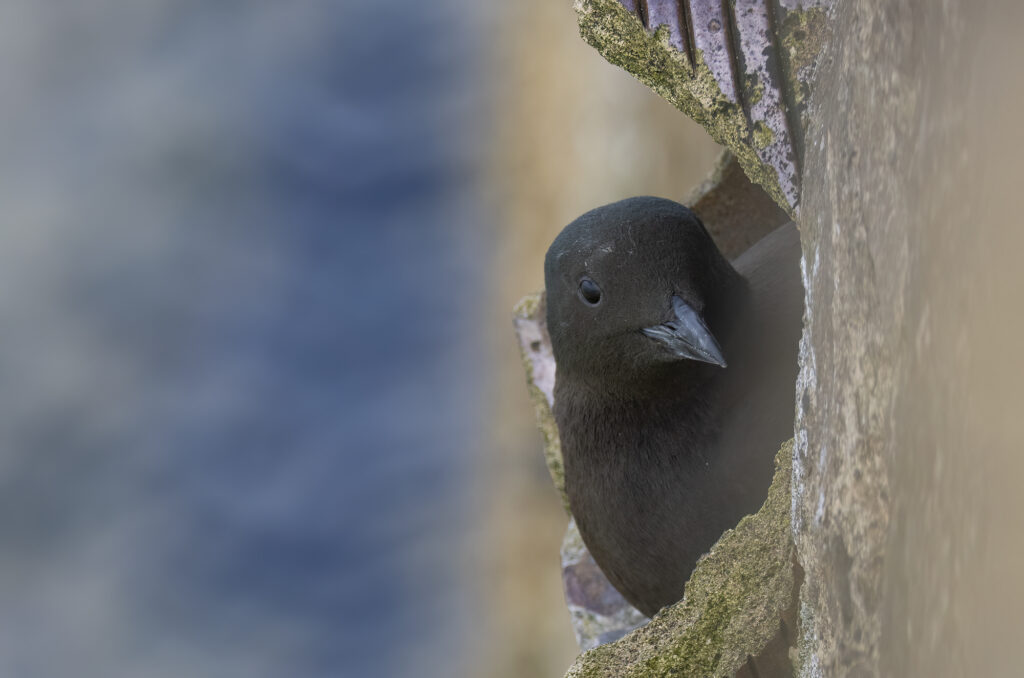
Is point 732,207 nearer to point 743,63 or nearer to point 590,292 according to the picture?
point 590,292

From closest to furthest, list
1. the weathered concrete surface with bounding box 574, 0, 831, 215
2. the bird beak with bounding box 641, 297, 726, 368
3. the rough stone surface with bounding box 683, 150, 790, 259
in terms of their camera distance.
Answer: the weathered concrete surface with bounding box 574, 0, 831, 215 < the bird beak with bounding box 641, 297, 726, 368 < the rough stone surface with bounding box 683, 150, 790, 259

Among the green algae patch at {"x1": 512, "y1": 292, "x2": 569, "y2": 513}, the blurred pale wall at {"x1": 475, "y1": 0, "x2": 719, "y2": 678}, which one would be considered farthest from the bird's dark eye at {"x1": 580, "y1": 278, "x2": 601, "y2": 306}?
the blurred pale wall at {"x1": 475, "y1": 0, "x2": 719, "y2": 678}

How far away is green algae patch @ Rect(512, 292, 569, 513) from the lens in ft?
8.49

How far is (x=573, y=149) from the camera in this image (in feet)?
13.7

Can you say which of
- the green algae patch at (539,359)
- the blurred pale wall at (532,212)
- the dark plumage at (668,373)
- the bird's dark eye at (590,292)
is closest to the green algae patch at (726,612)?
the dark plumage at (668,373)

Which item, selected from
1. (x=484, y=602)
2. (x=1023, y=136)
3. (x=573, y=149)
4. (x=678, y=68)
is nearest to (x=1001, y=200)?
(x=1023, y=136)

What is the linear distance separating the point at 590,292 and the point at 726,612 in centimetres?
65

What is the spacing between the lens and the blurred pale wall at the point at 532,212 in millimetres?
4008

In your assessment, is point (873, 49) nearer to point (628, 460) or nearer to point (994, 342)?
point (994, 342)

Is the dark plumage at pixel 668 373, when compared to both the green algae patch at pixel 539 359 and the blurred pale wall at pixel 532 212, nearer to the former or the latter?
the green algae patch at pixel 539 359

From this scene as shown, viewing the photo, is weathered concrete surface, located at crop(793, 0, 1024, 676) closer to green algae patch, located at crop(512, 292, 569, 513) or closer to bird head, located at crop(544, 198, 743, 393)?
bird head, located at crop(544, 198, 743, 393)

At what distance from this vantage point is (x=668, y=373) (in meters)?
1.77

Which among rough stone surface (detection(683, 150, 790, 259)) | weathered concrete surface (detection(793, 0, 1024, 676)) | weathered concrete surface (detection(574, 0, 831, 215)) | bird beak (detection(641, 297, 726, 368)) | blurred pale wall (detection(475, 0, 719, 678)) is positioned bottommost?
weathered concrete surface (detection(793, 0, 1024, 676))

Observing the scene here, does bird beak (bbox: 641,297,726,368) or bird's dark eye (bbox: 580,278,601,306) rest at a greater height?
bird's dark eye (bbox: 580,278,601,306)
